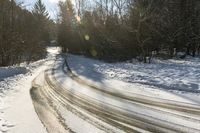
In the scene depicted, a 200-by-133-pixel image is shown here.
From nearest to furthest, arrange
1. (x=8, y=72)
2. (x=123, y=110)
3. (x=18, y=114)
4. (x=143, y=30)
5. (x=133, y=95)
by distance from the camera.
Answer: (x=123, y=110) < (x=18, y=114) < (x=133, y=95) < (x=8, y=72) < (x=143, y=30)

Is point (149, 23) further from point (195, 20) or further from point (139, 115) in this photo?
point (139, 115)

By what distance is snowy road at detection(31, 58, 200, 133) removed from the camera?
7.62 meters

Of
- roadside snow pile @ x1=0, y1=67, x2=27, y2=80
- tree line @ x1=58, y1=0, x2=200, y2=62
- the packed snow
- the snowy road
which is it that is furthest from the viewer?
tree line @ x1=58, y1=0, x2=200, y2=62

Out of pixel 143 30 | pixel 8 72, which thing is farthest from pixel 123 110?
pixel 143 30

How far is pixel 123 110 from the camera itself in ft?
31.4

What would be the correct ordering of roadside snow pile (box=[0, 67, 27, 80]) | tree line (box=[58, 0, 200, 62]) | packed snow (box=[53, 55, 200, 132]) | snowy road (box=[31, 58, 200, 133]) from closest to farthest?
1. snowy road (box=[31, 58, 200, 133])
2. packed snow (box=[53, 55, 200, 132])
3. roadside snow pile (box=[0, 67, 27, 80])
4. tree line (box=[58, 0, 200, 62])

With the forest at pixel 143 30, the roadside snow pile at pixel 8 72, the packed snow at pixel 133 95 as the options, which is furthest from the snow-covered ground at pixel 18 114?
the forest at pixel 143 30

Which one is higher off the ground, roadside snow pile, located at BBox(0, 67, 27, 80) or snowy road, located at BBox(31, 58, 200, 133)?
snowy road, located at BBox(31, 58, 200, 133)

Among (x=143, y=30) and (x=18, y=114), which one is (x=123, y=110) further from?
(x=143, y=30)

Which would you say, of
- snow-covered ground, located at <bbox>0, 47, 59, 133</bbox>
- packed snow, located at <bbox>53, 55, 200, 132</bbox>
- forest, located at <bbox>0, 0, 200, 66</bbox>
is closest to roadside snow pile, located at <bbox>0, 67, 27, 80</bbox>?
forest, located at <bbox>0, 0, 200, 66</bbox>

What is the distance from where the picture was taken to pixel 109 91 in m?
13.6

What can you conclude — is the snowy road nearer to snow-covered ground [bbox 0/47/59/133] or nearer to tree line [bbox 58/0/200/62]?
snow-covered ground [bbox 0/47/59/133]

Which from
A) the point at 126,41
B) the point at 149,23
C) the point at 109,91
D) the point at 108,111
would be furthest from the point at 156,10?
the point at 108,111

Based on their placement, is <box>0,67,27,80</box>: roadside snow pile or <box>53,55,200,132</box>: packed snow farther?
<box>0,67,27,80</box>: roadside snow pile
